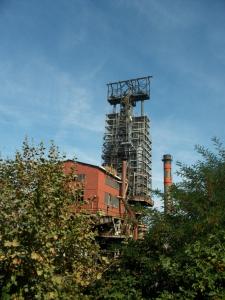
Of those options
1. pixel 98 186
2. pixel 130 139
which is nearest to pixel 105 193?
pixel 98 186

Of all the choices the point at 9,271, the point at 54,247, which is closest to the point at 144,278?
the point at 54,247

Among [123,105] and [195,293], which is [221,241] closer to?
[195,293]

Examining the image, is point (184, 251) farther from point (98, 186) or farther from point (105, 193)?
point (105, 193)

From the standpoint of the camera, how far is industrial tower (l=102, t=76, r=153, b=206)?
67.8 m

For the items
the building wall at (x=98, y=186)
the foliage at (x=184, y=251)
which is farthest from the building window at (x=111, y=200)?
the foliage at (x=184, y=251)

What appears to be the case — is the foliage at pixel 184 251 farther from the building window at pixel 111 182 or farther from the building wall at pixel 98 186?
the building window at pixel 111 182

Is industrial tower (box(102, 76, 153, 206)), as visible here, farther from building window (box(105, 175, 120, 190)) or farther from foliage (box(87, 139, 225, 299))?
foliage (box(87, 139, 225, 299))

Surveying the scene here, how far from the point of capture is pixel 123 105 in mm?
74062

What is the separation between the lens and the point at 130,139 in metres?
70.2

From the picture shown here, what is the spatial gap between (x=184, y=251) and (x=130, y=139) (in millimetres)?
60535

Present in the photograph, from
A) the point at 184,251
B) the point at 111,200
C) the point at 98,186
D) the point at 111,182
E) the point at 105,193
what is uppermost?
the point at 111,182

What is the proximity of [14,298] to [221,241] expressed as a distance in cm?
511

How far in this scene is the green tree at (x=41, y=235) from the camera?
27.0ft

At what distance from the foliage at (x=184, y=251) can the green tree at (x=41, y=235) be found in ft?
3.29
